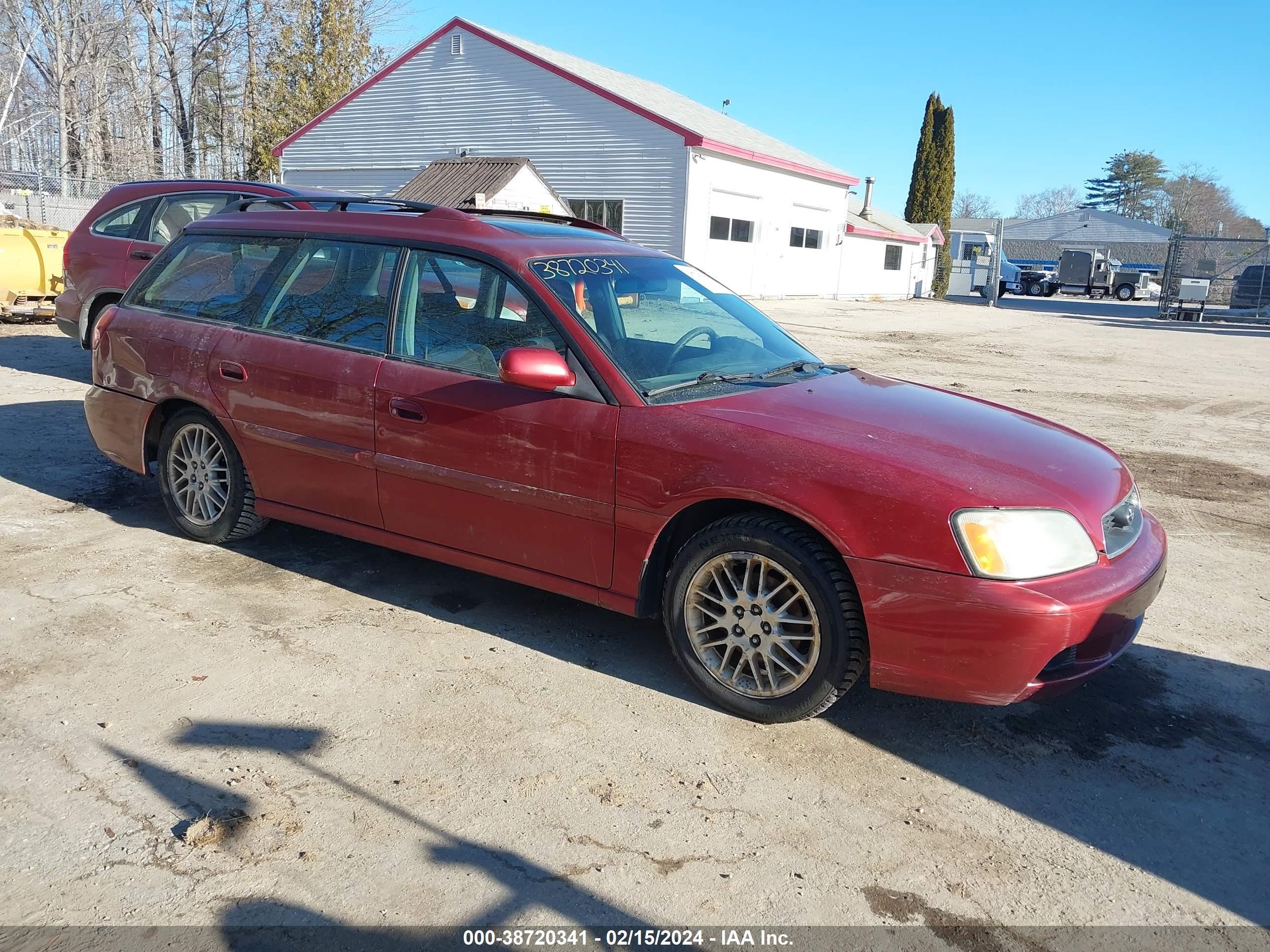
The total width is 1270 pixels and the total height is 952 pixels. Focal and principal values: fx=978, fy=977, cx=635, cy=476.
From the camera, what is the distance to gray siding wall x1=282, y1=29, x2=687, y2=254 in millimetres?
26156

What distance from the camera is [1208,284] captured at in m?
35.2

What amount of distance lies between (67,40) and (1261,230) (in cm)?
8571

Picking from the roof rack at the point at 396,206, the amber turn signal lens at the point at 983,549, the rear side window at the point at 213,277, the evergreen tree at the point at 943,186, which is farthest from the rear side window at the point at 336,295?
the evergreen tree at the point at 943,186

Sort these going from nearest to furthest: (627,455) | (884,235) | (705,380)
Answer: (627,455) < (705,380) < (884,235)

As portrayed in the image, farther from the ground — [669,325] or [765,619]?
[669,325]

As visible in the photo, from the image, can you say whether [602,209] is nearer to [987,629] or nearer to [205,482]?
[205,482]

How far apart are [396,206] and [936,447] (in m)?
2.88

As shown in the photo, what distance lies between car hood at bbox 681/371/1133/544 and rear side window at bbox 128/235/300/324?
97.8 inches

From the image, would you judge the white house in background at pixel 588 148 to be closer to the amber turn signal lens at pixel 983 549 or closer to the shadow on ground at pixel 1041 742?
the shadow on ground at pixel 1041 742

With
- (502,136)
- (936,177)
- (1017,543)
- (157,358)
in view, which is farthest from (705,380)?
(936,177)

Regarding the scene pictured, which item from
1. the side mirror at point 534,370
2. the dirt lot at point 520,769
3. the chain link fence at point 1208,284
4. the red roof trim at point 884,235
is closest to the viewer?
the dirt lot at point 520,769

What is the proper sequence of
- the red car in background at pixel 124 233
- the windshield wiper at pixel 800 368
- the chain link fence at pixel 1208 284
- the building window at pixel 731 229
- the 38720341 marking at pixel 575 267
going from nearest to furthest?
the 38720341 marking at pixel 575 267
the windshield wiper at pixel 800 368
the red car in background at pixel 124 233
the building window at pixel 731 229
the chain link fence at pixel 1208 284

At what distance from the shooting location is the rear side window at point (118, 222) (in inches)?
360

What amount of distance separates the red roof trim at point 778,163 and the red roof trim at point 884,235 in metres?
2.29
